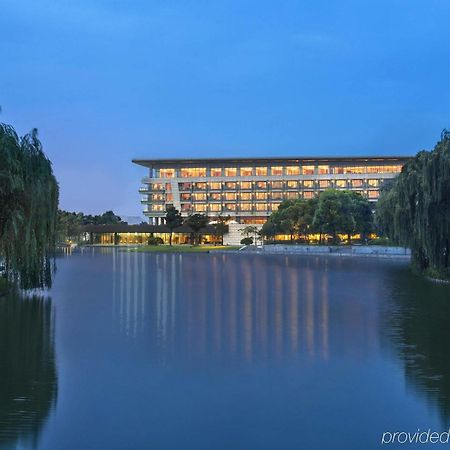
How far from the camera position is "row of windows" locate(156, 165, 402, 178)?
510 ft

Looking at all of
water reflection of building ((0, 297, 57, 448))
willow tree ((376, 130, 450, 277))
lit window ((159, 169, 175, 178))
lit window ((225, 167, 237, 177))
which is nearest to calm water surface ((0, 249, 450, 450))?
water reflection of building ((0, 297, 57, 448))

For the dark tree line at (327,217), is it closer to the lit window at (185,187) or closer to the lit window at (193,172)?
the lit window at (185,187)

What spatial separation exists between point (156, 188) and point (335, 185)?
51233mm

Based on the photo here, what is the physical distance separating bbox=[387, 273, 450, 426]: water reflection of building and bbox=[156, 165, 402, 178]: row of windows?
12685 cm

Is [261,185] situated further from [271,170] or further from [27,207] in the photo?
[27,207]

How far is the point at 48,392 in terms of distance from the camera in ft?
38.2

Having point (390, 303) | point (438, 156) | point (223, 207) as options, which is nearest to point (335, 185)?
point (223, 207)

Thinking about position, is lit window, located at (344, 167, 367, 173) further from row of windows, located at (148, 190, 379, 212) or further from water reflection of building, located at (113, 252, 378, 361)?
water reflection of building, located at (113, 252, 378, 361)

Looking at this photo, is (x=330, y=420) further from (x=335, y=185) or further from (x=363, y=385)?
(x=335, y=185)

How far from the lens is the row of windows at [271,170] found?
155 meters

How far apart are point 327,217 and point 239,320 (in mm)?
79966

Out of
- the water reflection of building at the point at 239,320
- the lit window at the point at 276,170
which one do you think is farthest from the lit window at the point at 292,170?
the water reflection of building at the point at 239,320

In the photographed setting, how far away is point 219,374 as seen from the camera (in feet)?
42.9

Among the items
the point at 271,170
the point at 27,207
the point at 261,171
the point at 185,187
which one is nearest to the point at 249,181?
the point at 261,171
